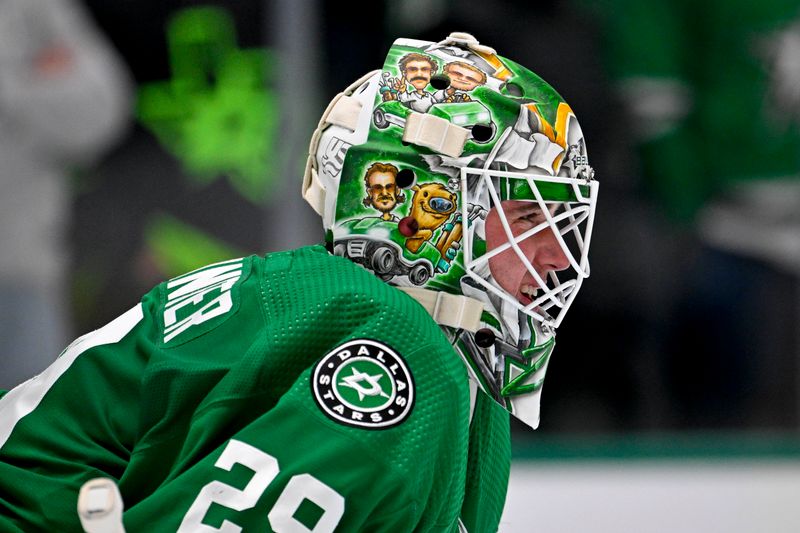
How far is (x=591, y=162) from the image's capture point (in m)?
5.02

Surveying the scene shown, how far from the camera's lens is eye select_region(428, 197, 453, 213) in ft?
7.11

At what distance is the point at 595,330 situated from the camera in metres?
5.04

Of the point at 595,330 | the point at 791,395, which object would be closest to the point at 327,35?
the point at 595,330

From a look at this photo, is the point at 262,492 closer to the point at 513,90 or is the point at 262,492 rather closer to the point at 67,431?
the point at 67,431

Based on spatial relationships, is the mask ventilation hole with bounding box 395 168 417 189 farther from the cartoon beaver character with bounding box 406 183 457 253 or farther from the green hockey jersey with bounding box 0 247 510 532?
the green hockey jersey with bounding box 0 247 510 532

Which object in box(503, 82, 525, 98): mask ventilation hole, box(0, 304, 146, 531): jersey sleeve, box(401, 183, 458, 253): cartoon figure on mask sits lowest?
box(0, 304, 146, 531): jersey sleeve

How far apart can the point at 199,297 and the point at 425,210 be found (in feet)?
1.28

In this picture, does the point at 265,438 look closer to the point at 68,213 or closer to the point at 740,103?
the point at 68,213

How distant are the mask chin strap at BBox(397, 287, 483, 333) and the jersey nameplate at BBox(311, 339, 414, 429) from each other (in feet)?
1.10

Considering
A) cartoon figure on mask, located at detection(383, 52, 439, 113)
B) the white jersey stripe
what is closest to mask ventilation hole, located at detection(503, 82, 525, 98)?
cartoon figure on mask, located at detection(383, 52, 439, 113)

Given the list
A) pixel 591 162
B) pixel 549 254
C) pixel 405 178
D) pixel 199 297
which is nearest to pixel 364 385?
pixel 199 297

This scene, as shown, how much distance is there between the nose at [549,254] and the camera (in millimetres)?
2262

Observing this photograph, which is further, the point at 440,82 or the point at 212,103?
the point at 212,103

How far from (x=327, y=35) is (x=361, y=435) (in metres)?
3.39
